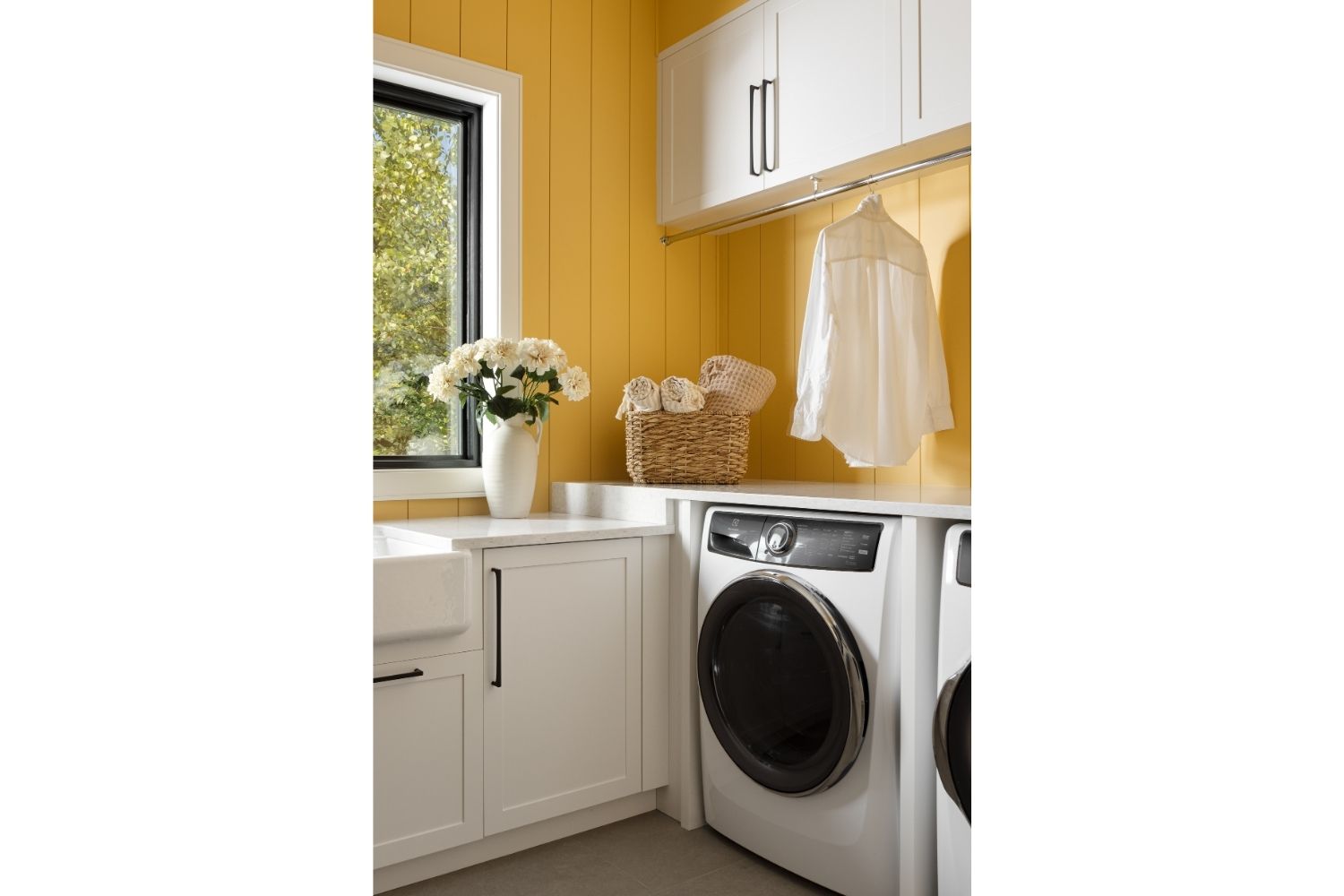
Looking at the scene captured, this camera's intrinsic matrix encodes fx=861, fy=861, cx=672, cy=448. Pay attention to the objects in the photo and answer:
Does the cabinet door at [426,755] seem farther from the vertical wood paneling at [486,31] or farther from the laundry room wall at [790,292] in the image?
the vertical wood paneling at [486,31]

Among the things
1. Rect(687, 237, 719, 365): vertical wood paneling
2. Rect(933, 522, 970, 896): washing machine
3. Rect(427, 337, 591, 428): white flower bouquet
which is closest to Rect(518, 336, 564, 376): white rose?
Rect(427, 337, 591, 428): white flower bouquet

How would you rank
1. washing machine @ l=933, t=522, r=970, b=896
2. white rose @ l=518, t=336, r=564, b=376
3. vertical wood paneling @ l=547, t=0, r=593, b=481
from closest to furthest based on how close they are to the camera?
washing machine @ l=933, t=522, r=970, b=896 < white rose @ l=518, t=336, r=564, b=376 < vertical wood paneling @ l=547, t=0, r=593, b=481

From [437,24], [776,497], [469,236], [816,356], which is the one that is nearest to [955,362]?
[816,356]

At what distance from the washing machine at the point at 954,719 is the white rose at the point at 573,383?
109 centimetres

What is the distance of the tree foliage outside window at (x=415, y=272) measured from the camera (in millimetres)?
2424

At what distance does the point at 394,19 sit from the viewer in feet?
7.70

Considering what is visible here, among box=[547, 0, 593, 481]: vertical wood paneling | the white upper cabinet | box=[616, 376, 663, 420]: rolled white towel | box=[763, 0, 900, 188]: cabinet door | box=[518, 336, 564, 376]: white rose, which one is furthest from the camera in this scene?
box=[547, 0, 593, 481]: vertical wood paneling

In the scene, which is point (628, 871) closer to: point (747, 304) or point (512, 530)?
point (512, 530)

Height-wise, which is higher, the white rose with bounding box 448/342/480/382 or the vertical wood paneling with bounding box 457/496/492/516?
the white rose with bounding box 448/342/480/382

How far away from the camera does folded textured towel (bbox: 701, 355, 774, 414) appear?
2.42m

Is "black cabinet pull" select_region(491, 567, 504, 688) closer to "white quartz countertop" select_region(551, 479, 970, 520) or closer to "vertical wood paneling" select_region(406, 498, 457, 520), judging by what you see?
"white quartz countertop" select_region(551, 479, 970, 520)

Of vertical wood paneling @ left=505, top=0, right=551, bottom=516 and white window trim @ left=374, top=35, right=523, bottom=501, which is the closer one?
white window trim @ left=374, top=35, right=523, bottom=501
